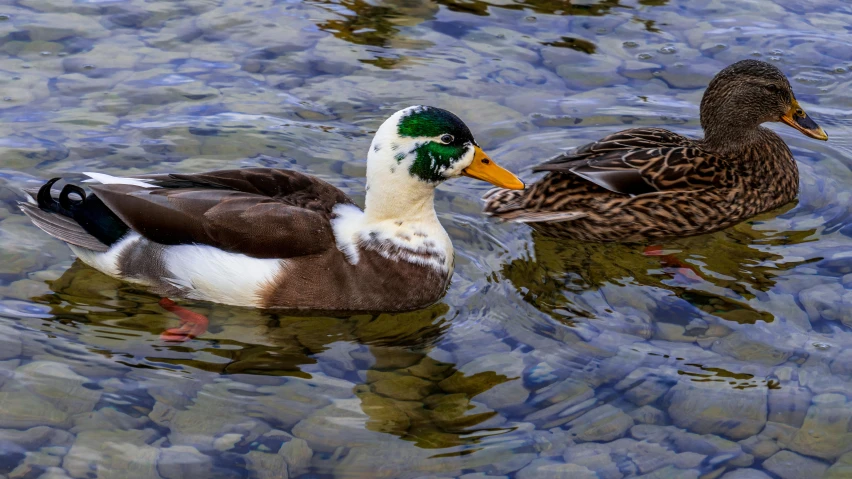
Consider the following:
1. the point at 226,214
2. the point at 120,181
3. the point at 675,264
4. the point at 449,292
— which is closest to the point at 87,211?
the point at 120,181

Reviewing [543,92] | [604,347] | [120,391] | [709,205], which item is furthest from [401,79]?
[120,391]

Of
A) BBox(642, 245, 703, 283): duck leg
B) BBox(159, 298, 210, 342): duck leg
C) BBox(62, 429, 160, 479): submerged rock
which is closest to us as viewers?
BBox(62, 429, 160, 479): submerged rock

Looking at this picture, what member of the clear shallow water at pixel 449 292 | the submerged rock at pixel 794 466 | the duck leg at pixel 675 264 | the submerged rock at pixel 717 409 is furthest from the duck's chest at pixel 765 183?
the submerged rock at pixel 794 466

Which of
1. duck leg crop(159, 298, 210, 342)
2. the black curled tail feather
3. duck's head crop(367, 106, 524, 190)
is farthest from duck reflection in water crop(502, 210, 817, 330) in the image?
the black curled tail feather

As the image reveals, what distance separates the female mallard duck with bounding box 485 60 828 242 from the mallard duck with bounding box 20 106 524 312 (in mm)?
904

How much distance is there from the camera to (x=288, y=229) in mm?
5988

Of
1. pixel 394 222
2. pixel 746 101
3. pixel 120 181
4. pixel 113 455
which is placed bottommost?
pixel 113 455

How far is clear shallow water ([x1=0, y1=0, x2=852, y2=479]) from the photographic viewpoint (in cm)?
518

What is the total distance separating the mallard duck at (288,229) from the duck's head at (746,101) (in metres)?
2.08

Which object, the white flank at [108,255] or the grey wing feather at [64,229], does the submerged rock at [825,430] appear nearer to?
the white flank at [108,255]

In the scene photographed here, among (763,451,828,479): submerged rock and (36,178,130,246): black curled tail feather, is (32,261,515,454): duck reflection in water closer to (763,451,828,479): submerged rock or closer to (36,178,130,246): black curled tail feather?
(36,178,130,246): black curled tail feather

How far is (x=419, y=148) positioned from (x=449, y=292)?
983mm

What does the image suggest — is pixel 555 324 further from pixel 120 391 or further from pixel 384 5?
pixel 384 5

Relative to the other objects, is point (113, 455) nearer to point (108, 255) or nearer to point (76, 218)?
point (108, 255)
